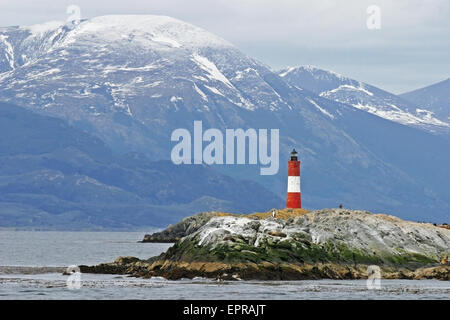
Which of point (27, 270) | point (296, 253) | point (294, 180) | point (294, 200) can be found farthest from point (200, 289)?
point (294, 200)

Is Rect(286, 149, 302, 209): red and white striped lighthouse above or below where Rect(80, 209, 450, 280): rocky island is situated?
above

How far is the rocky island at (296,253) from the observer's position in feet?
309

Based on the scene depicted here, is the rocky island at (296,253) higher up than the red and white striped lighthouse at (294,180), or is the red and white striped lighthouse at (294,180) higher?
the red and white striped lighthouse at (294,180)

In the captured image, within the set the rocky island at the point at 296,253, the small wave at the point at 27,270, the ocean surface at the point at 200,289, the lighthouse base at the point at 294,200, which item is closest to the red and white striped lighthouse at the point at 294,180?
the lighthouse base at the point at 294,200

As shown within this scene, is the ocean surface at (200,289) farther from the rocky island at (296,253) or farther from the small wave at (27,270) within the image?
the small wave at (27,270)

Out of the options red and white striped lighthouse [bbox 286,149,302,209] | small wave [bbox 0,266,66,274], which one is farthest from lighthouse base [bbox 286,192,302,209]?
small wave [bbox 0,266,66,274]

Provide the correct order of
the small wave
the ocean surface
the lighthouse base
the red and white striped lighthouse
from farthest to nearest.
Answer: the lighthouse base
the red and white striped lighthouse
the small wave
the ocean surface

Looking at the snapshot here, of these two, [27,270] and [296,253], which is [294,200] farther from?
[296,253]

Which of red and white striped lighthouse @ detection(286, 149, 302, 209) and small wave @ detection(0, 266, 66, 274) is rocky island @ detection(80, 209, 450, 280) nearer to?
small wave @ detection(0, 266, 66, 274)

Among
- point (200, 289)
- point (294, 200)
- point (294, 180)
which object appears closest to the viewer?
point (200, 289)

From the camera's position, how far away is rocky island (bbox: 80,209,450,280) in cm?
9431

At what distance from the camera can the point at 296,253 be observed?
9662 cm
